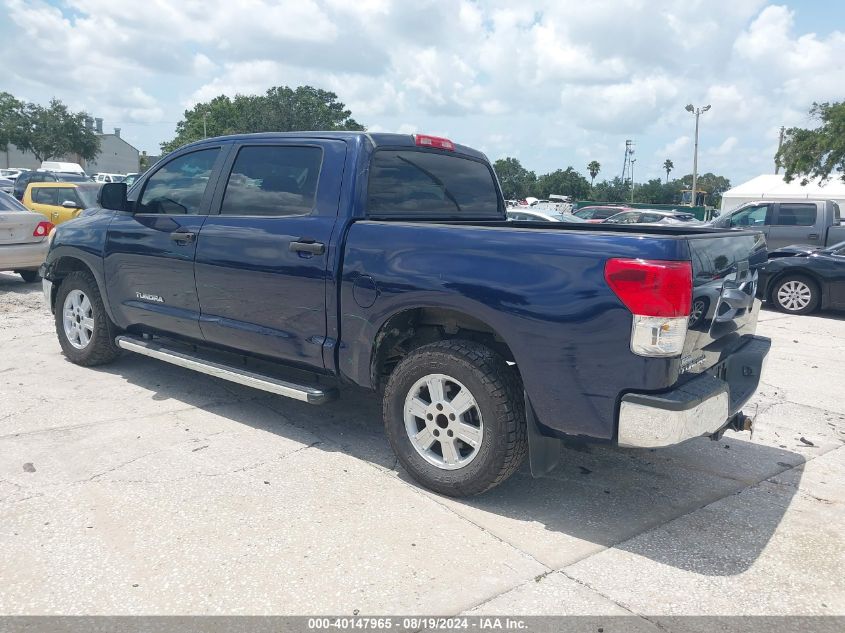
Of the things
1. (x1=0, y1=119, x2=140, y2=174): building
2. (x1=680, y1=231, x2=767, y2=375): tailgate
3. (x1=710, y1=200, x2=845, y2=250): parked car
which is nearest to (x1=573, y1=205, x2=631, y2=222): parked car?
(x1=710, y1=200, x2=845, y2=250): parked car

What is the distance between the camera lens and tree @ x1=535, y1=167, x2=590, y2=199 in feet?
343

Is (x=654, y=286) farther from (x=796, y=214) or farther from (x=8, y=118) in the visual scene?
(x=8, y=118)

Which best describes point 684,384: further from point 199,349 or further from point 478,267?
point 199,349

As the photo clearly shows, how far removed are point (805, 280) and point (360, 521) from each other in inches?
377

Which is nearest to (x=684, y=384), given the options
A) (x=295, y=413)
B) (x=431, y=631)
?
(x=431, y=631)

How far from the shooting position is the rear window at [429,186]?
13.9 ft

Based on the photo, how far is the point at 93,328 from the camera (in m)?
5.80

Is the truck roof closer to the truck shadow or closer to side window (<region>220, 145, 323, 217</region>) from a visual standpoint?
side window (<region>220, 145, 323, 217</region>)

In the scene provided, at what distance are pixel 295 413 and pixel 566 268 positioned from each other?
2.68 metres

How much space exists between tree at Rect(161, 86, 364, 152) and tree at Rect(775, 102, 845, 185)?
57.0 meters

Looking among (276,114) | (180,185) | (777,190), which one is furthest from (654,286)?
(276,114)

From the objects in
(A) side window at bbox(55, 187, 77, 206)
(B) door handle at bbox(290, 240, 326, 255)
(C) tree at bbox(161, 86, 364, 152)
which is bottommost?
(B) door handle at bbox(290, 240, 326, 255)

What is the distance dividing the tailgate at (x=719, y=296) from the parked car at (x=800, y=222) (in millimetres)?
10111

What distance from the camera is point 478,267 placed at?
3.35 m
